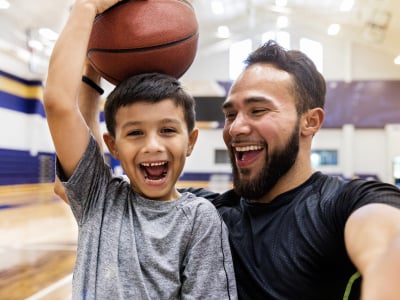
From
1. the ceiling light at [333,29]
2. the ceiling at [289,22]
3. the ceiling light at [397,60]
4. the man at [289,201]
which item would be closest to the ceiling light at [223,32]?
the ceiling at [289,22]

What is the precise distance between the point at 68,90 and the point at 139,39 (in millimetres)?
256

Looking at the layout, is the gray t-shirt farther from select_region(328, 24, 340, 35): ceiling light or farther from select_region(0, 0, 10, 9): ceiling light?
select_region(328, 24, 340, 35): ceiling light

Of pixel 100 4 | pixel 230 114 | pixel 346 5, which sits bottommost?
pixel 230 114

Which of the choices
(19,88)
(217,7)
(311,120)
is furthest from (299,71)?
(217,7)

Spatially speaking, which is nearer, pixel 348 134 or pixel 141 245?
pixel 141 245

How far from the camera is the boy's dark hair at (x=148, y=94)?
1063mm

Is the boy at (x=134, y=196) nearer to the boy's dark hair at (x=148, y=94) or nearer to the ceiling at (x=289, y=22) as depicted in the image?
the boy's dark hair at (x=148, y=94)

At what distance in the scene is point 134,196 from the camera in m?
1.08

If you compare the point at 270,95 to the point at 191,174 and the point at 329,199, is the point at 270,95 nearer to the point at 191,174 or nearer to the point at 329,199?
the point at 329,199

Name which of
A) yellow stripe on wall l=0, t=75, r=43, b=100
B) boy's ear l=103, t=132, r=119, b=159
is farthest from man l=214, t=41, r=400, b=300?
yellow stripe on wall l=0, t=75, r=43, b=100

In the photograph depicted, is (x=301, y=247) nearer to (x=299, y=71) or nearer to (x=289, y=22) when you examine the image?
Answer: (x=299, y=71)

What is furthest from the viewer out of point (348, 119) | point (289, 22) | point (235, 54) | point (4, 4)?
point (235, 54)

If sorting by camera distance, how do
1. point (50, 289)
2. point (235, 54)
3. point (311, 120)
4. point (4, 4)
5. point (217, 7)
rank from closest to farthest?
point (311, 120), point (50, 289), point (4, 4), point (217, 7), point (235, 54)

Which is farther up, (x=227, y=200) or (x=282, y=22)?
(x=282, y=22)
